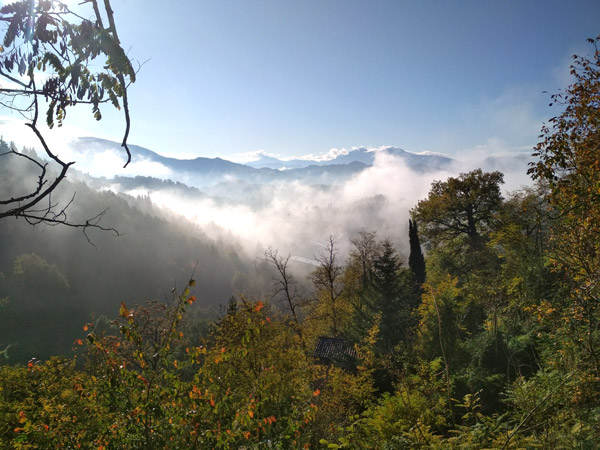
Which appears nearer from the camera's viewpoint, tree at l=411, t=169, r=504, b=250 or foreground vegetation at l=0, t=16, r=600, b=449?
foreground vegetation at l=0, t=16, r=600, b=449

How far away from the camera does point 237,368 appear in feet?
44.1

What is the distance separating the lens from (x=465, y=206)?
90.5 ft

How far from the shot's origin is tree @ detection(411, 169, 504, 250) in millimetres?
27312

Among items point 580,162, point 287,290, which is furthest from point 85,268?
point 580,162

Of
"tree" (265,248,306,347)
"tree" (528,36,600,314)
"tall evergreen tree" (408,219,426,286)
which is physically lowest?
"tree" (265,248,306,347)

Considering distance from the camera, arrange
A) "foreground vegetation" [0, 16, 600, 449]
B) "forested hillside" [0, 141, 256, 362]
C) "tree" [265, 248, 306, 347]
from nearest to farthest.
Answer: "foreground vegetation" [0, 16, 600, 449], "tree" [265, 248, 306, 347], "forested hillside" [0, 141, 256, 362]

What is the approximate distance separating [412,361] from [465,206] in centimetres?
1756

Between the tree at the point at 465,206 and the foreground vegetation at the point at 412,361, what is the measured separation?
0.12 metres

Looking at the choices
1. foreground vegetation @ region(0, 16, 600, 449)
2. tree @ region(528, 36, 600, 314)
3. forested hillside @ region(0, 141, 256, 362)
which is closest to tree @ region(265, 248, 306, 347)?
foreground vegetation @ region(0, 16, 600, 449)

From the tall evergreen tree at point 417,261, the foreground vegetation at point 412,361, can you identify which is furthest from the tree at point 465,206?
the tall evergreen tree at point 417,261

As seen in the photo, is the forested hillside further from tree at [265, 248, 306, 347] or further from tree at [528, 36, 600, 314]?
tree at [528, 36, 600, 314]

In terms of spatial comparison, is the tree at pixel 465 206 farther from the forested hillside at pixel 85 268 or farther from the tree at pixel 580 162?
the forested hillside at pixel 85 268

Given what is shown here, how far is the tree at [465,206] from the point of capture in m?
27.3

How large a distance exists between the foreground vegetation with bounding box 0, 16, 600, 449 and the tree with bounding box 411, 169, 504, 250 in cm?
12
